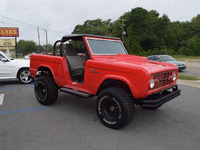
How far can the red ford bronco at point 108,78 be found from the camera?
3.04 metres

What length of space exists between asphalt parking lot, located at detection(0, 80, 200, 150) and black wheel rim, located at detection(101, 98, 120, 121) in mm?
264

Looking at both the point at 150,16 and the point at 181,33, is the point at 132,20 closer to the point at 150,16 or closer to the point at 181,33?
the point at 150,16

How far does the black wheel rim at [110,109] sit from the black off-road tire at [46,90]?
1.84m

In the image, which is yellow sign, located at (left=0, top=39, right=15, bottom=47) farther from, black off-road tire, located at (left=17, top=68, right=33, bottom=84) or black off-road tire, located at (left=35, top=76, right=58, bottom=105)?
black off-road tire, located at (left=35, top=76, right=58, bottom=105)

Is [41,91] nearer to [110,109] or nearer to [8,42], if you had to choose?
[110,109]

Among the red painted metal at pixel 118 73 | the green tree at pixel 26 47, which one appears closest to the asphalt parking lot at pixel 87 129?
the red painted metal at pixel 118 73

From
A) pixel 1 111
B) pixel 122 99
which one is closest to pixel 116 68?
pixel 122 99

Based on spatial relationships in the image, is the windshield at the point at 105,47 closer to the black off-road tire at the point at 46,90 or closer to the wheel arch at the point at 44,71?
the wheel arch at the point at 44,71

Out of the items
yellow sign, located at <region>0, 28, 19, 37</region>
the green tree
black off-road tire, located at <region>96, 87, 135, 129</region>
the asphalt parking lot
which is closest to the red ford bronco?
black off-road tire, located at <region>96, 87, 135, 129</region>

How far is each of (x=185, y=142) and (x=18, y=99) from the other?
16.6 ft

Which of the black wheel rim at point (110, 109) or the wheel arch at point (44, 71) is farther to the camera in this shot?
the wheel arch at point (44, 71)

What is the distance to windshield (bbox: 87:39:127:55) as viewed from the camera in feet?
13.6

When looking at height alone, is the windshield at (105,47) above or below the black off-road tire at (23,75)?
above

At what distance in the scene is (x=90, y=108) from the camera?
463 cm
